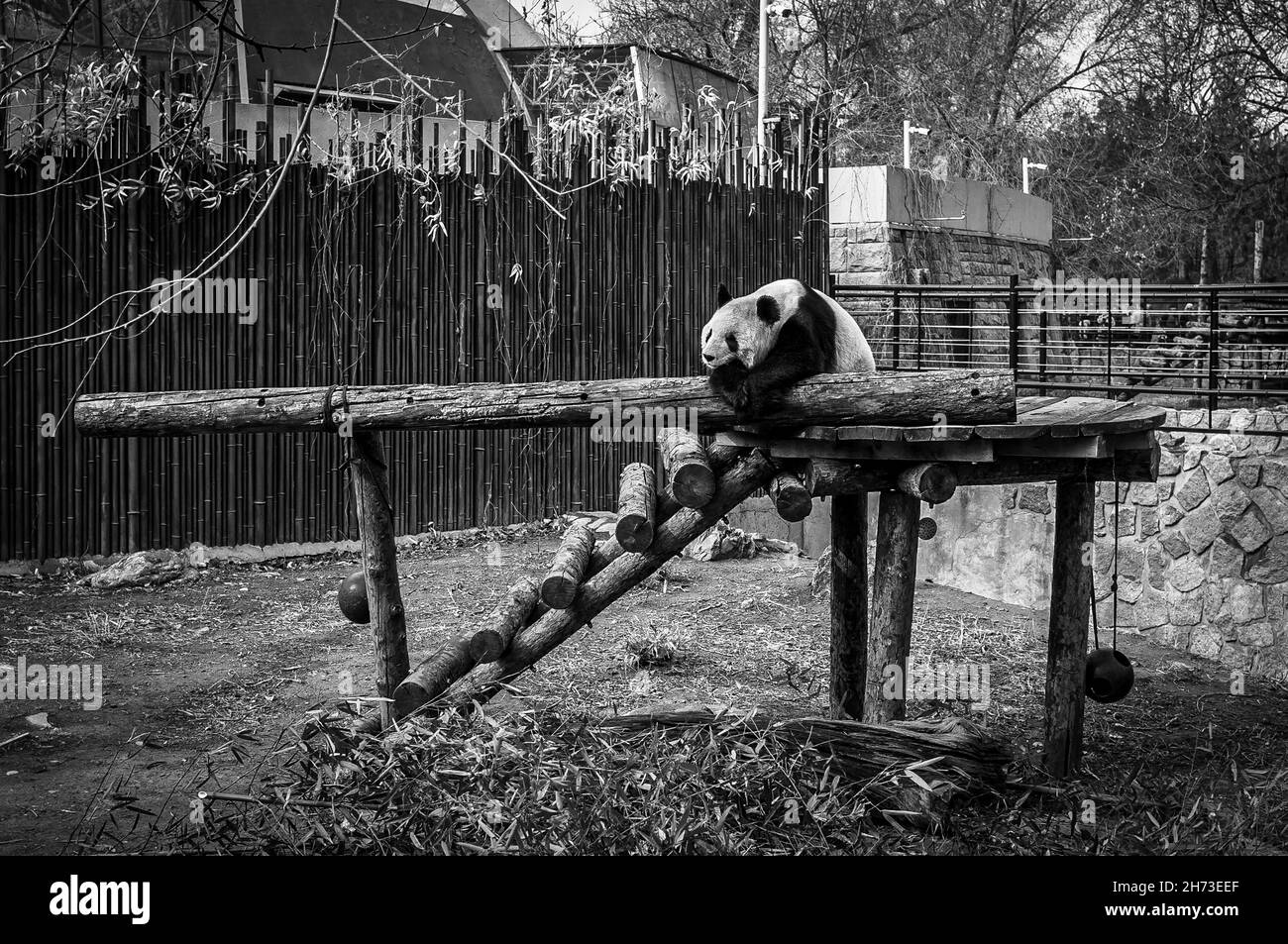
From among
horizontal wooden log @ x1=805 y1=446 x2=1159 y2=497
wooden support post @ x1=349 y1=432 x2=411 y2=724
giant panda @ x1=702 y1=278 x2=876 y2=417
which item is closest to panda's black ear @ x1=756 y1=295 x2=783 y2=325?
giant panda @ x1=702 y1=278 x2=876 y2=417

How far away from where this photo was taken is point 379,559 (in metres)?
6.24

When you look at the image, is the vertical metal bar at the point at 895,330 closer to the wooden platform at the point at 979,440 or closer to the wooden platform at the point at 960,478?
the wooden platform at the point at 960,478

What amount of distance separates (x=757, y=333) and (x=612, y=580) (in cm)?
141

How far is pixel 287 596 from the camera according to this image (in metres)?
9.45

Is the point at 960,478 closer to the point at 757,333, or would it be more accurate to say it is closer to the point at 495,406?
the point at 757,333

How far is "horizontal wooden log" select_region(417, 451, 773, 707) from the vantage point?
6172mm

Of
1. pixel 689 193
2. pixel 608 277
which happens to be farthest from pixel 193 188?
pixel 689 193

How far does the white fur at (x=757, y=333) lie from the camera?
6094 mm

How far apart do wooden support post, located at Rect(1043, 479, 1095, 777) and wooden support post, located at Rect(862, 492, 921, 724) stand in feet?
2.73

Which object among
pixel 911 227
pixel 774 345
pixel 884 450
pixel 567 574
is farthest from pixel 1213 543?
pixel 911 227

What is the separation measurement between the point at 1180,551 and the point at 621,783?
20.0 ft

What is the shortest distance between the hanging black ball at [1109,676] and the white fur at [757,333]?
75.5 inches

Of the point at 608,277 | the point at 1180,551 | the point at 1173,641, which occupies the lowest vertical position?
the point at 1173,641

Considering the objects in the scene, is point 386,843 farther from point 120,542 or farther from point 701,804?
point 120,542
